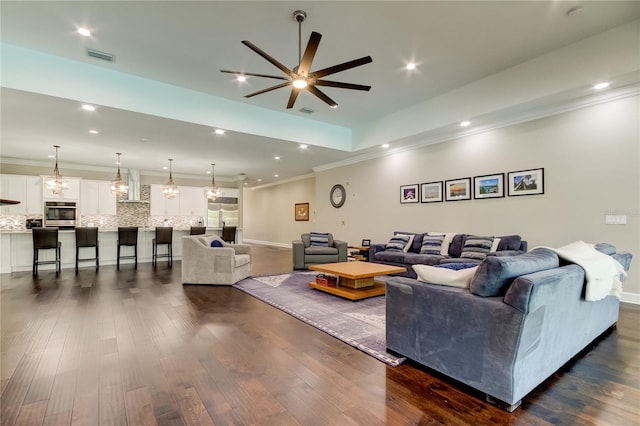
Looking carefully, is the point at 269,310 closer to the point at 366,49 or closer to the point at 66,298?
the point at 66,298

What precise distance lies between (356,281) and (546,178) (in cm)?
325

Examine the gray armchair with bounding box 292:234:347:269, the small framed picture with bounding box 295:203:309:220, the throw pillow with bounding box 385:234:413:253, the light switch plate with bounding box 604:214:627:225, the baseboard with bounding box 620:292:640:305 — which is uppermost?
the small framed picture with bounding box 295:203:309:220

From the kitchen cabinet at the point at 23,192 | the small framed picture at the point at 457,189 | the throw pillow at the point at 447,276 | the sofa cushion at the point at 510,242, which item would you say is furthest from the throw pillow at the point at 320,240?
the kitchen cabinet at the point at 23,192

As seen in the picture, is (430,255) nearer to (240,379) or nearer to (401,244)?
(401,244)

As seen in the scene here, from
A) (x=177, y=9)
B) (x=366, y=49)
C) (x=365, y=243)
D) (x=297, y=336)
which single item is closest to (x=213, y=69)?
(x=177, y=9)

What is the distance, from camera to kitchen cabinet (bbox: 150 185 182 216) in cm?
902

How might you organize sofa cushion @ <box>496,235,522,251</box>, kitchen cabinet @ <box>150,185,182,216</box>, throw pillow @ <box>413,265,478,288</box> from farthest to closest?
kitchen cabinet @ <box>150,185,182,216</box> → sofa cushion @ <box>496,235,522,251</box> → throw pillow @ <box>413,265,478,288</box>

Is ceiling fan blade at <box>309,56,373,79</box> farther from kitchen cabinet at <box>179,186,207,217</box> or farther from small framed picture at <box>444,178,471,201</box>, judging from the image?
kitchen cabinet at <box>179,186,207,217</box>

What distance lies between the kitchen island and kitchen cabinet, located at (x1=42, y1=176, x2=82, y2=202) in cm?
152

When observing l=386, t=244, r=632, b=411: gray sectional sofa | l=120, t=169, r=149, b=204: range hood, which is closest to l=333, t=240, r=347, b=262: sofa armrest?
l=386, t=244, r=632, b=411: gray sectional sofa

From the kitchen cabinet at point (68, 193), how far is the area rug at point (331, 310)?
18.8 ft

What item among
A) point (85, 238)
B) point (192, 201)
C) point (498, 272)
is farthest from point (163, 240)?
point (498, 272)

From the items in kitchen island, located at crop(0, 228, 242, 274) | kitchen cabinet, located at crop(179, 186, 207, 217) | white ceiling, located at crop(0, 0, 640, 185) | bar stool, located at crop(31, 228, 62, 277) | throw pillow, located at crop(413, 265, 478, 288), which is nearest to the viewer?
throw pillow, located at crop(413, 265, 478, 288)

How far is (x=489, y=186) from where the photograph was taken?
5152mm
